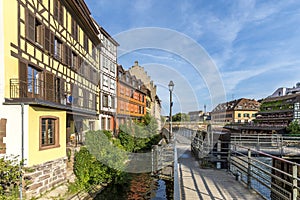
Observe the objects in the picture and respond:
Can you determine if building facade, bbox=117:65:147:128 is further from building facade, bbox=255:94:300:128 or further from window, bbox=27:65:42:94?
building facade, bbox=255:94:300:128

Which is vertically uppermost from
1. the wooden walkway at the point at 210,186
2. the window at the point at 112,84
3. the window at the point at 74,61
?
the window at the point at 74,61

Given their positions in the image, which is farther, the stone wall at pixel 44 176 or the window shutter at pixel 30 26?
the window shutter at pixel 30 26

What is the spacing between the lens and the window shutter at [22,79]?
8312 millimetres

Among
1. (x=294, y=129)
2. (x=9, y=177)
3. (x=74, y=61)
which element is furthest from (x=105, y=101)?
(x=294, y=129)

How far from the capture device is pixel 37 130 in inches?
317

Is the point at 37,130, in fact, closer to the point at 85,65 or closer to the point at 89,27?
the point at 85,65

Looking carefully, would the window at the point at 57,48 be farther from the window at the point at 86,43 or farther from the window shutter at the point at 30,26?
the window at the point at 86,43

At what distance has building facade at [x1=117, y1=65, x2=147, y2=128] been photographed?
2530cm

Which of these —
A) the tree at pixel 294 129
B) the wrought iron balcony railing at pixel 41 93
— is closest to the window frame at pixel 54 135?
the wrought iron balcony railing at pixel 41 93

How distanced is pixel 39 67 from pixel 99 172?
6.21 metres

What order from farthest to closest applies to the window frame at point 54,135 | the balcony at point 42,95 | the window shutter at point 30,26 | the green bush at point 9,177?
the window shutter at point 30,26 → the window frame at point 54,135 → the balcony at point 42,95 → the green bush at point 9,177

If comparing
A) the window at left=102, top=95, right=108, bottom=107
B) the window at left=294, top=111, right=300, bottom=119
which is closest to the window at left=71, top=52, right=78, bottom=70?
the window at left=102, top=95, right=108, bottom=107

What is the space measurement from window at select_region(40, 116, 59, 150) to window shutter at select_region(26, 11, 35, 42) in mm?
3819

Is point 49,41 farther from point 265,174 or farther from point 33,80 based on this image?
point 265,174
